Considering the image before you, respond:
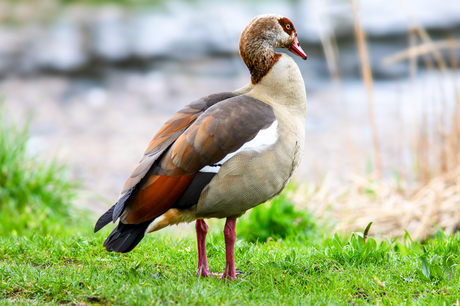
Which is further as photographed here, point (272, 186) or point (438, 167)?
point (438, 167)

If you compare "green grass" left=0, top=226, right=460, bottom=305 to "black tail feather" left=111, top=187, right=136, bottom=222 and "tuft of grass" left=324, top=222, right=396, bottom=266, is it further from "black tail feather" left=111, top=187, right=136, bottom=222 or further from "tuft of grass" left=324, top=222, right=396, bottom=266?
"black tail feather" left=111, top=187, right=136, bottom=222

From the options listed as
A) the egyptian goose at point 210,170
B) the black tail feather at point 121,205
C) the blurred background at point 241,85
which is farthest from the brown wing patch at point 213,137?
the blurred background at point 241,85

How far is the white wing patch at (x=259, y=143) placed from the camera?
2.95 meters

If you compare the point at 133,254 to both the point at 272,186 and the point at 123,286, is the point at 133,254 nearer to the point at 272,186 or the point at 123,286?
the point at 123,286

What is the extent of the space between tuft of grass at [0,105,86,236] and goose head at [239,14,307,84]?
10.7 ft

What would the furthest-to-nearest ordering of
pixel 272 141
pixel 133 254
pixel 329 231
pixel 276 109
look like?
pixel 329 231
pixel 133 254
pixel 276 109
pixel 272 141

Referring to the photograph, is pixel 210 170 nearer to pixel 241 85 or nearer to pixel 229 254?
pixel 229 254

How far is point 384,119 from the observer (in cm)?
1041

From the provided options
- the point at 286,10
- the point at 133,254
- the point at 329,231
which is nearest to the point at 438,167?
the point at 329,231

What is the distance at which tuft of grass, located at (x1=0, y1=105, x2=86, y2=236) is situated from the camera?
18.9ft

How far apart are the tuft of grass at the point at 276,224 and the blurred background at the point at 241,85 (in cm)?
72

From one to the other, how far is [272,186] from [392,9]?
12969mm

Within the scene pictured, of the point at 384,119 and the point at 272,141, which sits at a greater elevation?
the point at 272,141

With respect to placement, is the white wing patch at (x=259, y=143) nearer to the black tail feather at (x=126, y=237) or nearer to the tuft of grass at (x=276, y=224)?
the black tail feather at (x=126, y=237)
